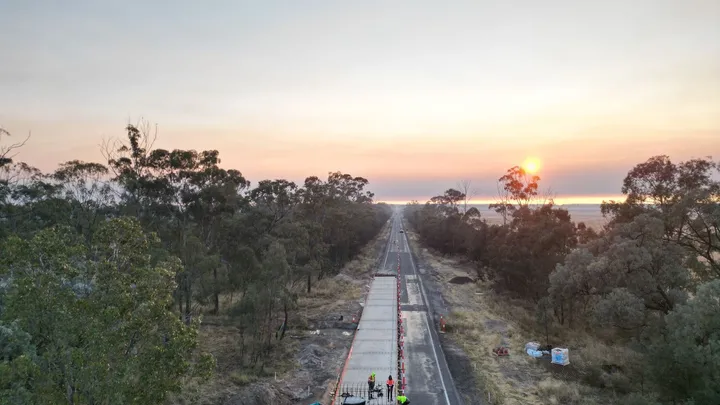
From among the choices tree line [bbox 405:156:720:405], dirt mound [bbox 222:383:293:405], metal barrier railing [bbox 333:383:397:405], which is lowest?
metal barrier railing [bbox 333:383:397:405]

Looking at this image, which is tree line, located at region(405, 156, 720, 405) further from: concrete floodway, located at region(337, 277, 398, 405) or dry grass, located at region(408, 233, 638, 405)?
concrete floodway, located at region(337, 277, 398, 405)

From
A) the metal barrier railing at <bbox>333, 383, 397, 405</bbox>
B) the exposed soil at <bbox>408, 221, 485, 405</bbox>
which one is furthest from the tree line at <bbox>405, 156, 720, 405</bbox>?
the metal barrier railing at <bbox>333, 383, 397, 405</bbox>

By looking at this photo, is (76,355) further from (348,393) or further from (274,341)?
(274,341)

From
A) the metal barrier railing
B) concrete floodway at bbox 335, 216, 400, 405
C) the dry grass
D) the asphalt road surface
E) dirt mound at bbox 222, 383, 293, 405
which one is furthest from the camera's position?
concrete floodway at bbox 335, 216, 400, 405

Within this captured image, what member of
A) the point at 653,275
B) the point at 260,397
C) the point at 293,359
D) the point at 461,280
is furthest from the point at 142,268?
the point at 461,280

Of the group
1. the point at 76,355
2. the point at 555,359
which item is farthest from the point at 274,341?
the point at 76,355

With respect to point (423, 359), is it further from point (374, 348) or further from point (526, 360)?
point (526, 360)

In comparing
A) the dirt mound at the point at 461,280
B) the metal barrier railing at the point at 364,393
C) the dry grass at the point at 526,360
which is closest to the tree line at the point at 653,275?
the dry grass at the point at 526,360
